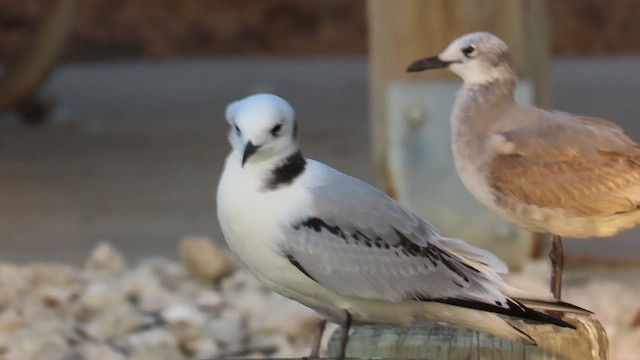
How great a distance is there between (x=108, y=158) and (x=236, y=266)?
2991 millimetres

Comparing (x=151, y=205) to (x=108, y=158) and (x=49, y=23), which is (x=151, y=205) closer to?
(x=108, y=158)

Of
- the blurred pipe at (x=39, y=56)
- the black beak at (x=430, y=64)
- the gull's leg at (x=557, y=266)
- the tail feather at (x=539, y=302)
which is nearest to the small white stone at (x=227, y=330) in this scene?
the gull's leg at (x=557, y=266)

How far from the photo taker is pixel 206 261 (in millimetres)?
4402

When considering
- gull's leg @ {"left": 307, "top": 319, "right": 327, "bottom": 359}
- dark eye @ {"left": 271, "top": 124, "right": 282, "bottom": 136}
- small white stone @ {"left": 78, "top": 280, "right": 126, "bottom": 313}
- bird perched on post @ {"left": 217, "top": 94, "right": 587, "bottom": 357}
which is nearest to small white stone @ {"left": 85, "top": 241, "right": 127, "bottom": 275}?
small white stone @ {"left": 78, "top": 280, "right": 126, "bottom": 313}

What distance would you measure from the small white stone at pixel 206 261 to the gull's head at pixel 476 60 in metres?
2.36

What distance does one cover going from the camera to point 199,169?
6863 mm

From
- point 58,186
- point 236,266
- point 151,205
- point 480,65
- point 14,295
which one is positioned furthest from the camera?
point 58,186

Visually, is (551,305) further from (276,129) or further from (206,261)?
(206,261)

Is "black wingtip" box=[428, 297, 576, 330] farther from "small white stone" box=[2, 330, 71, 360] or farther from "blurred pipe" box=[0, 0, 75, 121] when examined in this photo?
"blurred pipe" box=[0, 0, 75, 121]

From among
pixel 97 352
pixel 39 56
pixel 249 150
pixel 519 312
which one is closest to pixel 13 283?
pixel 97 352

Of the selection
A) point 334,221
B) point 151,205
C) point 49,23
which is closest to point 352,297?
point 334,221

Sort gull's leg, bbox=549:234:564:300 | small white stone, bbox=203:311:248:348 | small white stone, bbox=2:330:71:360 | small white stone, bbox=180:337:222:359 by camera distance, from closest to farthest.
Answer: gull's leg, bbox=549:234:564:300, small white stone, bbox=2:330:71:360, small white stone, bbox=180:337:222:359, small white stone, bbox=203:311:248:348

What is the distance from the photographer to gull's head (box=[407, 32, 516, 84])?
2094 millimetres

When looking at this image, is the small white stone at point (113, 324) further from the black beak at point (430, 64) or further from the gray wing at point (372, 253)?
the gray wing at point (372, 253)
